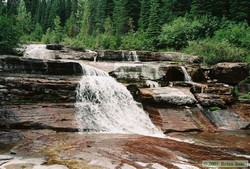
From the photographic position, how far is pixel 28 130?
1245 centimetres

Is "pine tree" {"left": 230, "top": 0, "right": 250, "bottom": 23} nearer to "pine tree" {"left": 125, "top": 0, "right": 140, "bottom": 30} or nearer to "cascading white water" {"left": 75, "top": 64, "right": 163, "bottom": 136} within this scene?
"pine tree" {"left": 125, "top": 0, "right": 140, "bottom": 30}

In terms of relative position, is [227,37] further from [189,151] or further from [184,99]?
[189,151]

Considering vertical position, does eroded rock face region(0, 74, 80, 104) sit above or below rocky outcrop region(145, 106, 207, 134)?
above

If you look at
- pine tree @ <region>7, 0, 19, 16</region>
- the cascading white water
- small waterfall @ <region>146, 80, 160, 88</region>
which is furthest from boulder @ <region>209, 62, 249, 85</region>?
pine tree @ <region>7, 0, 19, 16</region>

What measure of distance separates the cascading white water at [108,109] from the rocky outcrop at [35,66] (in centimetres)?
103

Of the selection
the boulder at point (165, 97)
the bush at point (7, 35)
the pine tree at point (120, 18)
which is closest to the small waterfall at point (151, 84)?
the boulder at point (165, 97)

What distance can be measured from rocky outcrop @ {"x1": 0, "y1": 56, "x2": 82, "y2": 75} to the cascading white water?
1029mm

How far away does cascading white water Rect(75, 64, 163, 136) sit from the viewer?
46.1 ft

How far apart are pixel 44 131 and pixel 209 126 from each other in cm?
810

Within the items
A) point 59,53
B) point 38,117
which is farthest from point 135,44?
point 38,117

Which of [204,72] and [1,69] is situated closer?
[1,69]

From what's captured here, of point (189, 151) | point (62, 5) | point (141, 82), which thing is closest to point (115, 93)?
point (141, 82)

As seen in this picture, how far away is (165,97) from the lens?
55.0 ft

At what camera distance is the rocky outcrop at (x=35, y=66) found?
633 inches
